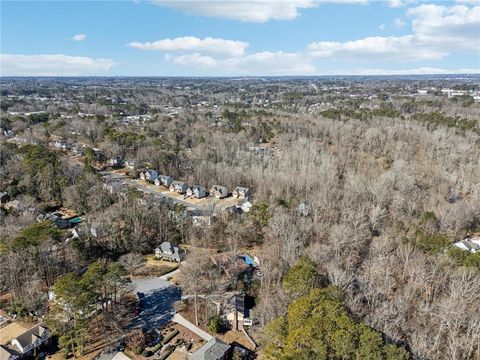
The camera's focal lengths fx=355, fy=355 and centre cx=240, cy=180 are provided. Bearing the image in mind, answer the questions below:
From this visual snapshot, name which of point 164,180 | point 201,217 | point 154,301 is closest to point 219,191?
point 164,180

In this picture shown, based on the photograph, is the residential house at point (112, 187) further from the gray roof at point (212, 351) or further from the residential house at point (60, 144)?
the gray roof at point (212, 351)

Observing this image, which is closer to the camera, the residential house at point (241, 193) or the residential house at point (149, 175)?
the residential house at point (241, 193)

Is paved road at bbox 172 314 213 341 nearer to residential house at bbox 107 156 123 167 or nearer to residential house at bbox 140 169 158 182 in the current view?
residential house at bbox 140 169 158 182

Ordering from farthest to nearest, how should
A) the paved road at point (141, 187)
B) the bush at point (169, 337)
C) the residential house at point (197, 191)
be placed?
the residential house at point (197, 191) → the paved road at point (141, 187) → the bush at point (169, 337)

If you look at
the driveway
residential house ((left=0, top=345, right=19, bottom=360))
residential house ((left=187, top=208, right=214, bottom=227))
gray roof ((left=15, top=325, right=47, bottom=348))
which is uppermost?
residential house ((left=187, top=208, right=214, bottom=227))

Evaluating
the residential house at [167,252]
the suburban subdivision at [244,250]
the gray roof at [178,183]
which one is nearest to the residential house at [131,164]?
the suburban subdivision at [244,250]

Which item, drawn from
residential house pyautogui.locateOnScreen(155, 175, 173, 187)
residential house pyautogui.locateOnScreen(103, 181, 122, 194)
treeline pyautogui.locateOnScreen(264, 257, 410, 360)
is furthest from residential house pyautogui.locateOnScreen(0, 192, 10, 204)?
treeline pyautogui.locateOnScreen(264, 257, 410, 360)
